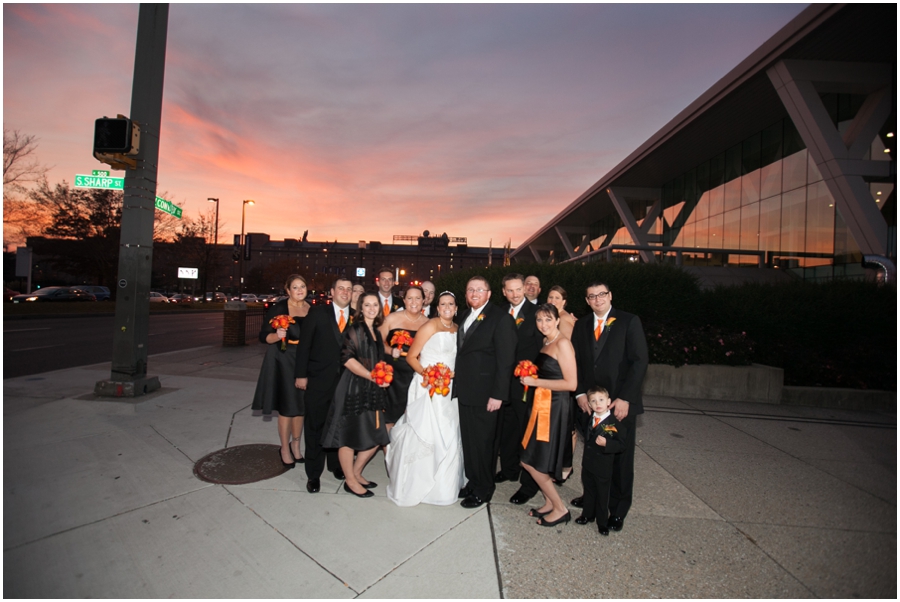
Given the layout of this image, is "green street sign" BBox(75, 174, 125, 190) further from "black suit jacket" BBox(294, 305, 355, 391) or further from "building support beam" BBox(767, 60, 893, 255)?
"building support beam" BBox(767, 60, 893, 255)

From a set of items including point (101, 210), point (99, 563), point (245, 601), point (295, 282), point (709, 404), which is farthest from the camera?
point (101, 210)

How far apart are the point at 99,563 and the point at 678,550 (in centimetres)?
397

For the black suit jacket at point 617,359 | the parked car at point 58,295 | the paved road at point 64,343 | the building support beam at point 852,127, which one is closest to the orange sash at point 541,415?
the black suit jacket at point 617,359

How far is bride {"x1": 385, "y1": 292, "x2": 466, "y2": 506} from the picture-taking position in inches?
158

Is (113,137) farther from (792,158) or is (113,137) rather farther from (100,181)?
(792,158)

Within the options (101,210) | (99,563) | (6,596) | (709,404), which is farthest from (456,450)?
(101,210)

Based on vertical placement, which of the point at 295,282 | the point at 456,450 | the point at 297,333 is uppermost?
the point at 295,282

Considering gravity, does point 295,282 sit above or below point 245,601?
above

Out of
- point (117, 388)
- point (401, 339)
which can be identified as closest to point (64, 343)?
point (117, 388)

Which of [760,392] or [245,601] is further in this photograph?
[760,392]

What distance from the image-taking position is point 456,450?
411cm

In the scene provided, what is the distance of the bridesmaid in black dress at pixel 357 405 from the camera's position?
13.5 ft

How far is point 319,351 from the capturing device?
4340 mm

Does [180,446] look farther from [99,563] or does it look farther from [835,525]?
[835,525]
